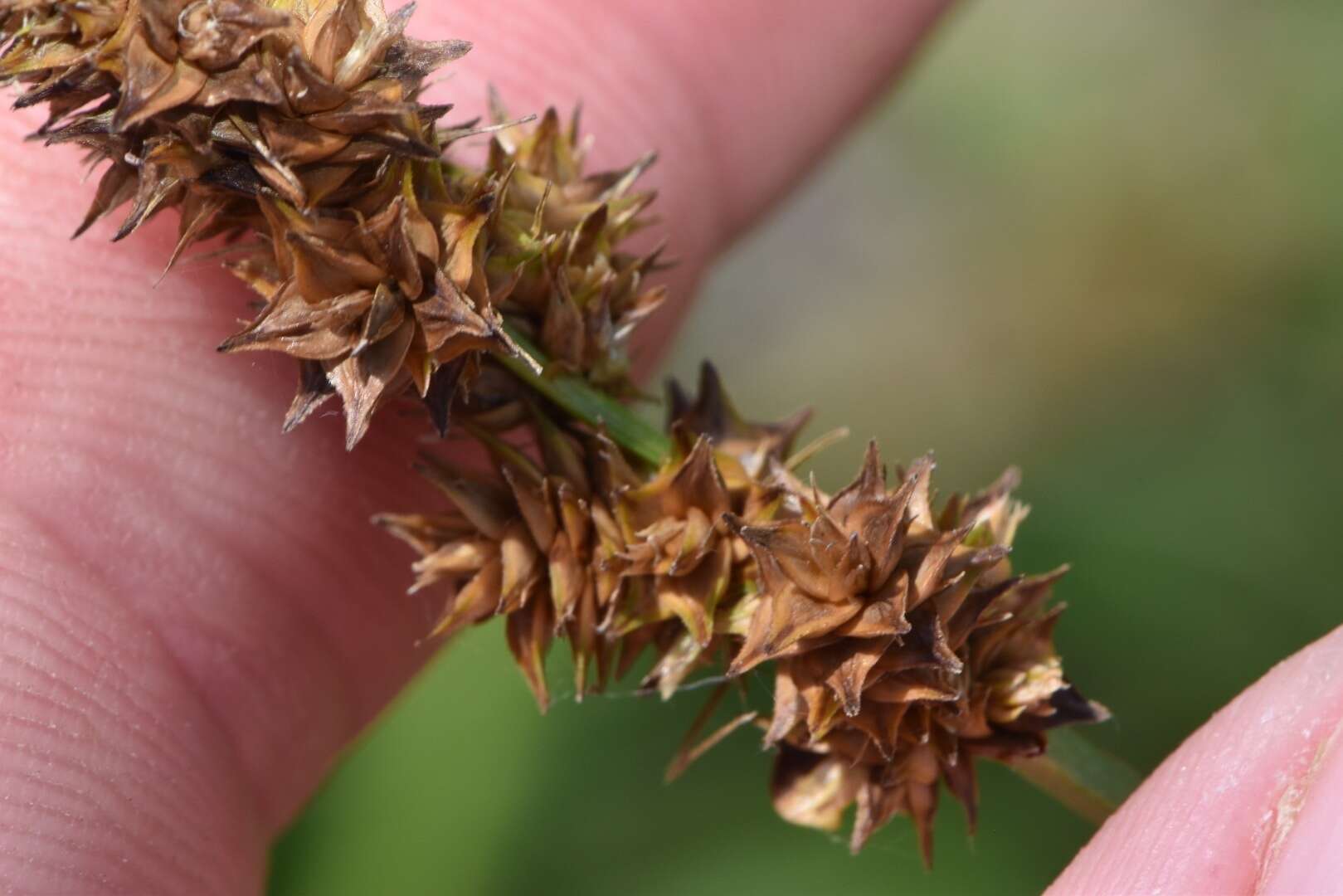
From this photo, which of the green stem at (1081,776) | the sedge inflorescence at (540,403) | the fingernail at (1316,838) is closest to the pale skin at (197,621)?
the fingernail at (1316,838)

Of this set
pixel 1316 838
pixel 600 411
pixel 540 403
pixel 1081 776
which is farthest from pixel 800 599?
pixel 1316 838

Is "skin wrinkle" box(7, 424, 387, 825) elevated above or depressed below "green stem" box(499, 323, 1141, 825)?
below

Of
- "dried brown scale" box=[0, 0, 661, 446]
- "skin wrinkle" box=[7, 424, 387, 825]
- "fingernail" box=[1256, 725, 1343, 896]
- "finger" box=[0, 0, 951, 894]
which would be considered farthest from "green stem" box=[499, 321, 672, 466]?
"fingernail" box=[1256, 725, 1343, 896]

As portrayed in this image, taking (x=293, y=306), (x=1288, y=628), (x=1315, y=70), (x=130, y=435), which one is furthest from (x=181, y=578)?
(x=1315, y=70)

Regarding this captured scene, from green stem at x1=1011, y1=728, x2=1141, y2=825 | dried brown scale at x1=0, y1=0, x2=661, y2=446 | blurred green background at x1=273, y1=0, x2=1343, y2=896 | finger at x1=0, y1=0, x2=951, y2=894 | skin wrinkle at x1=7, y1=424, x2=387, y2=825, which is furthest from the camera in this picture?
blurred green background at x1=273, y1=0, x2=1343, y2=896

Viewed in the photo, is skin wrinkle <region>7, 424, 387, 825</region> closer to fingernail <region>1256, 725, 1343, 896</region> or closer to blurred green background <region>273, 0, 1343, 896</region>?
blurred green background <region>273, 0, 1343, 896</region>

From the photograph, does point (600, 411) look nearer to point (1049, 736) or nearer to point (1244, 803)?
point (1049, 736)
